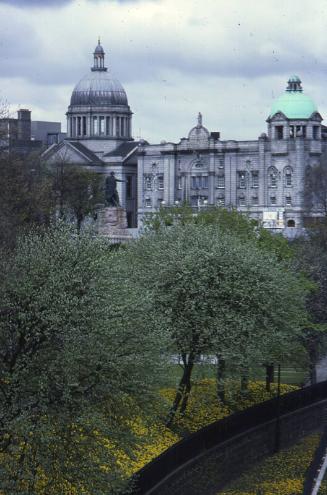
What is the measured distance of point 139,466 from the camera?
49.7m

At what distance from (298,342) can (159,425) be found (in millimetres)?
15601

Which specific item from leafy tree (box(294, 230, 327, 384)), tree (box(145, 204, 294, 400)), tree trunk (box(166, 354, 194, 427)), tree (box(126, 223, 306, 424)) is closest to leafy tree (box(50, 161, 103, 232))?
tree (box(145, 204, 294, 400))

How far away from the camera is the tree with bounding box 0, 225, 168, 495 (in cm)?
4144

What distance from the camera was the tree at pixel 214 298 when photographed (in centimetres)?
5928

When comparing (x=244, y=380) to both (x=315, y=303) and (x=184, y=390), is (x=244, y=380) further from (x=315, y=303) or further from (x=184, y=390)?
(x=315, y=303)

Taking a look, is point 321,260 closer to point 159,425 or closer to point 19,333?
point 159,425

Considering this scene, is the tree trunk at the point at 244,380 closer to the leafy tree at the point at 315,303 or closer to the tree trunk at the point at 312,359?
the leafy tree at the point at 315,303

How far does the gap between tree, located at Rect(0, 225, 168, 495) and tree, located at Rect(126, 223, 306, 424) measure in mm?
9718

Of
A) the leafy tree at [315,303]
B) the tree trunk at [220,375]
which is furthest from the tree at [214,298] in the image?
the leafy tree at [315,303]

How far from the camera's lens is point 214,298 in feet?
198

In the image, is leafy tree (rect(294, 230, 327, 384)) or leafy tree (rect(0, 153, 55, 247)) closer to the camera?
leafy tree (rect(294, 230, 327, 384))

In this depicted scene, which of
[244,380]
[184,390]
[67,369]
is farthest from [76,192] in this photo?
[67,369]

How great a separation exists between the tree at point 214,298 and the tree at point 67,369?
9.72 m

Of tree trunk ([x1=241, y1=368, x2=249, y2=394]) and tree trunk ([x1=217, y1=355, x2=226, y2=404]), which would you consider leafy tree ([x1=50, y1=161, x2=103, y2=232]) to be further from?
tree trunk ([x1=217, y1=355, x2=226, y2=404])
